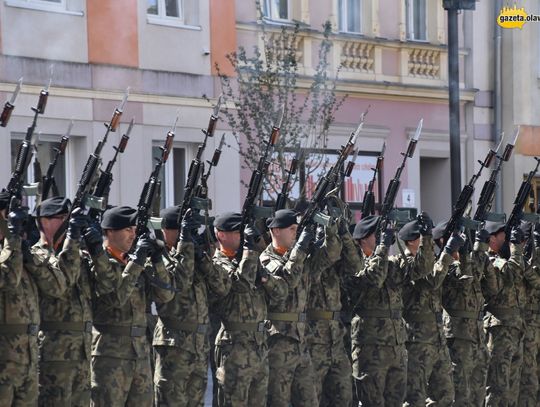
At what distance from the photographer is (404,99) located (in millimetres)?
21156

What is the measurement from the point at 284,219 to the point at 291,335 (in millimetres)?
869

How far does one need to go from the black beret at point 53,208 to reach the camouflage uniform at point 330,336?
2606 mm

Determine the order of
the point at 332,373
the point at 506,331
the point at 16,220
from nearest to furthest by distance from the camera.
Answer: the point at 16,220, the point at 332,373, the point at 506,331

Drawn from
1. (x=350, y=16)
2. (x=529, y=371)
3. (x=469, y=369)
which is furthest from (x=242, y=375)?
(x=350, y=16)

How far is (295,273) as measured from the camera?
11.0m

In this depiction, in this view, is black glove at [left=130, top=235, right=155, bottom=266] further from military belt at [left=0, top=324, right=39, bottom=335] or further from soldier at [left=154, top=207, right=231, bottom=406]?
military belt at [left=0, top=324, right=39, bottom=335]

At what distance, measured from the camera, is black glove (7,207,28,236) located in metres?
8.91

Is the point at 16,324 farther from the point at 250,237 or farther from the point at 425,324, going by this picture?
the point at 425,324

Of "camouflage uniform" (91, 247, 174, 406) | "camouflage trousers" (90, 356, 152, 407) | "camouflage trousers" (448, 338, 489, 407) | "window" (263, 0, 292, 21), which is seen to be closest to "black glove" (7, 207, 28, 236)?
"camouflage uniform" (91, 247, 174, 406)

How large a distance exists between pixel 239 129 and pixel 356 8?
3.81 m

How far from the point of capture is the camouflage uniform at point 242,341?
1059cm

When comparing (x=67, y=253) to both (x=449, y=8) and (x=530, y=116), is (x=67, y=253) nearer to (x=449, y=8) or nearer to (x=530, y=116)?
(x=449, y=8)

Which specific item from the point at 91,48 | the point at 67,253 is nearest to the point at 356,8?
the point at 91,48

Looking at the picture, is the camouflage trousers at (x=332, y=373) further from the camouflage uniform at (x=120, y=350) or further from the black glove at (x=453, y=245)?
the camouflage uniform at (x=120, y=350)
